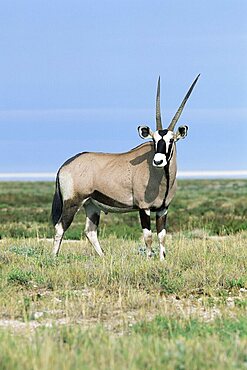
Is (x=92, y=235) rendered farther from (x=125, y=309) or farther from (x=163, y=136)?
(x=125, y=309)

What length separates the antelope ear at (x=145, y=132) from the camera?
1259cm

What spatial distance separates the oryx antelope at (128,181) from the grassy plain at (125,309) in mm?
685

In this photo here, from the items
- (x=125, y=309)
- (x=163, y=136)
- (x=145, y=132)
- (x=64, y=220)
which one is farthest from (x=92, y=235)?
(x=125, y=309)

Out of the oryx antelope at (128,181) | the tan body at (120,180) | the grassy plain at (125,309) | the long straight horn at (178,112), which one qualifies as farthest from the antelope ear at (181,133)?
the grassy plain at (125,309)

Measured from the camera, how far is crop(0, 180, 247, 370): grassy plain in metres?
6.09

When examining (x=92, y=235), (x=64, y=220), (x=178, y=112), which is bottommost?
(x=92, y=235)

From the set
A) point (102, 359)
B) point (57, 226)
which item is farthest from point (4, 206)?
point (102, 359)

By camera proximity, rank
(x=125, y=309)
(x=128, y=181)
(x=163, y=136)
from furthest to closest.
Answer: (x=128, y=181)
(x=163, y=136)
(x=125, y=309)

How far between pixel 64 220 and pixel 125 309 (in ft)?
16.3

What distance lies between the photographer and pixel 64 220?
44.6ft

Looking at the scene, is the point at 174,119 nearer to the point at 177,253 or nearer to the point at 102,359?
the point at 177,253

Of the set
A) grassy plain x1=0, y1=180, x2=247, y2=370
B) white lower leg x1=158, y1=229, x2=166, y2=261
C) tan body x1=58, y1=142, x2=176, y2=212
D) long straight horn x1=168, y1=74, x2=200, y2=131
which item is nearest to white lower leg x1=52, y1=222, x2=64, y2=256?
grassy plain x1=0, y1=180, x2=247, y2=370

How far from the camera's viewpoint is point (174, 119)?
12711 mm

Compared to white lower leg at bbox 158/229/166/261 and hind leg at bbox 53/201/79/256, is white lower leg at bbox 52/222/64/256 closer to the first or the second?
hind leg at bbox 53/201/79/256
